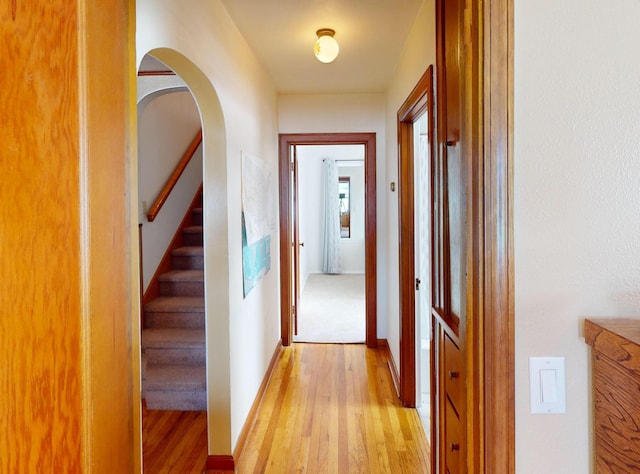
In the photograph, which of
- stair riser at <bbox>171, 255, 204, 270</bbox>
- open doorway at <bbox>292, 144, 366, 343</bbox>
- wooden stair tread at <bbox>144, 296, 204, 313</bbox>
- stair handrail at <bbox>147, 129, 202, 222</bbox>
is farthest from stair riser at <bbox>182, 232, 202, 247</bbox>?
open doorway at <bbox>292, 144, 366, 343</bbox>

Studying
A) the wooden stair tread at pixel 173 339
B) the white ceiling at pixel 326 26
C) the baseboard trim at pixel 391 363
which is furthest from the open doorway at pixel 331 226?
the white ceiling at pixel 326 26

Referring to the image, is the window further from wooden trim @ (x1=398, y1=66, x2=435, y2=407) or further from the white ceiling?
wooden trim @ (x1=398, y1=66, x2=435, y2=407)

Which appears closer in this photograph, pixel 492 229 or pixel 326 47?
pixel 492 229

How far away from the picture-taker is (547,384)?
721 mm

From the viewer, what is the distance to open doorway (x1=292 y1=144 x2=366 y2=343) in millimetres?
6594

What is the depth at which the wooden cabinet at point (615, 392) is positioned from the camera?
0.61 meters

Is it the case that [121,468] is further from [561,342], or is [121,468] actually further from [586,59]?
[586,59]

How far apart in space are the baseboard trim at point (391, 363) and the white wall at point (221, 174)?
109cm

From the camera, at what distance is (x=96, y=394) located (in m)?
0.60

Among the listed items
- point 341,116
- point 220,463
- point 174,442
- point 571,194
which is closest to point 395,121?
point 341,116

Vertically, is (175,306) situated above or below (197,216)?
below

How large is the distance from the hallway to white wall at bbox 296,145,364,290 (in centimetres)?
363

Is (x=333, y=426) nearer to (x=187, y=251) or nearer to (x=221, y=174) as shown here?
(x=221, y=174)

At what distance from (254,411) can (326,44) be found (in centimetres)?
237
